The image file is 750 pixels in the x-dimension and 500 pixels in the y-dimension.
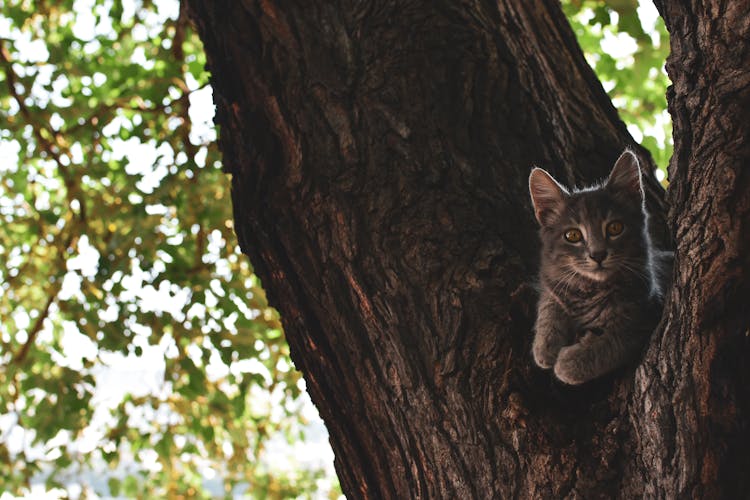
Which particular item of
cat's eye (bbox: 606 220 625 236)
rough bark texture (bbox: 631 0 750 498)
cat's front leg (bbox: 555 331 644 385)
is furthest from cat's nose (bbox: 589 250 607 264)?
rough bark texture (bbox: 631 0 750 498)

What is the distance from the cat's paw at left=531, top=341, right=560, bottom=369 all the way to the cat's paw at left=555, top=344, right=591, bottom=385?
0.03m

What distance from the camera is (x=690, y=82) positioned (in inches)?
84.4

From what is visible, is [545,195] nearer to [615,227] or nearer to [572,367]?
[615,227]

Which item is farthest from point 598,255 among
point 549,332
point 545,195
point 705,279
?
point 705,279

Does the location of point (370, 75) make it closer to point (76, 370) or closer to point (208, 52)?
point (208, 52)

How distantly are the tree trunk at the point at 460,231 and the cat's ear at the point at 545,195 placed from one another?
0.21 ft

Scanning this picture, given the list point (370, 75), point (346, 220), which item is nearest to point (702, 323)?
A: point (346, 220)

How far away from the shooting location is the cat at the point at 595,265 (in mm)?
2836

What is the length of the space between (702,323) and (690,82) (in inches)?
22.7

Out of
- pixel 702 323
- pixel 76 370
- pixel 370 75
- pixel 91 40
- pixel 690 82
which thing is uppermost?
pixel 91 40

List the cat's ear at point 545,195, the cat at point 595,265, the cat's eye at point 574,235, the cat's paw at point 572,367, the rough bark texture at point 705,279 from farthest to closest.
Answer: the cat's eye at point 574,235
the cat's ear at point 545,195
the cat at point 595,265
the cat's paw at point 572,367
the rough bark texture at point 705,279

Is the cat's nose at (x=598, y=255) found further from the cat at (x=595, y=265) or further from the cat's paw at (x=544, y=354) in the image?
the cat's paw at (x=544, y=354)

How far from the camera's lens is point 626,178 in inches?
123

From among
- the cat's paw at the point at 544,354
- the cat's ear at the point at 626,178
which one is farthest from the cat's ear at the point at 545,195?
the cat's paw at the point at 544,354
